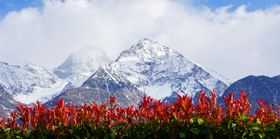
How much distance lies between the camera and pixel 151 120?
9.92 metres

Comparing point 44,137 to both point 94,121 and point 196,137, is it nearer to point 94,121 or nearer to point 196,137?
point 94,121

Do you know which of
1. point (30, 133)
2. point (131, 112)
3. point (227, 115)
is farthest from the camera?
point (30, 133)

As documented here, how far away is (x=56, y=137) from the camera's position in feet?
34.8

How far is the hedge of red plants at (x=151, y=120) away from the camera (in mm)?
8984

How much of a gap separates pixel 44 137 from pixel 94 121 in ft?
3.60

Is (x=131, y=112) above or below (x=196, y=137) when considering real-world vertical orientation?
above

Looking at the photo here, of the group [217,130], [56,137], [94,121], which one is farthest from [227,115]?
[56,137]

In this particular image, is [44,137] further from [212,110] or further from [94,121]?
[212,110]

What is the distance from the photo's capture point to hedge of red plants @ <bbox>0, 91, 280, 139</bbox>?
8.98 metres

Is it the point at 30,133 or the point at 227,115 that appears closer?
the point at 227,115

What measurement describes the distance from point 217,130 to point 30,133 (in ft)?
13.2

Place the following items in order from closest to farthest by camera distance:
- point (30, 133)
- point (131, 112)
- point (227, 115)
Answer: point (227, 115)
point (131, 112)
point (30, 133)

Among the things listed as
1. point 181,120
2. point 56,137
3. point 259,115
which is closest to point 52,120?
point 56,137

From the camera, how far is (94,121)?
1051 centimetres
